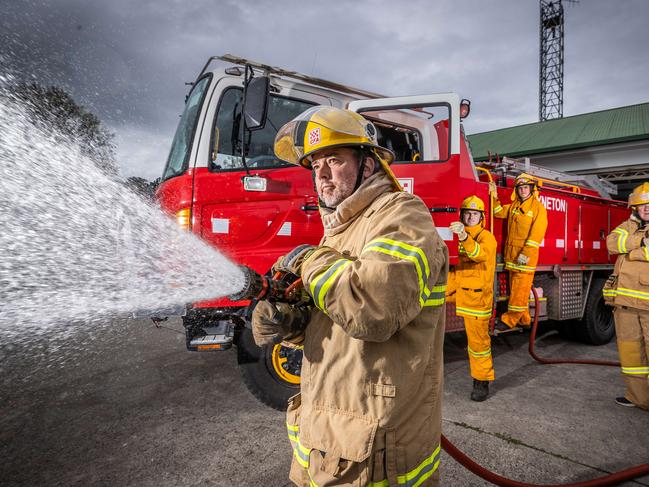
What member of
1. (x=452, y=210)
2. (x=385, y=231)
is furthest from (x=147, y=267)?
(x=452, y=210)

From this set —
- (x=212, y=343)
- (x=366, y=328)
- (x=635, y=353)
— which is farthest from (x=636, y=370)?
(x=366, y=328)

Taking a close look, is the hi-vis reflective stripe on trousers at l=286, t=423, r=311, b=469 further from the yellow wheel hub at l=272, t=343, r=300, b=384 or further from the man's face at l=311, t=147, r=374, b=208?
the yellow wheel hub at l=272, t=343, r=300, b=384

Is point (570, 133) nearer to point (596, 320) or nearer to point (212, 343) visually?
point (596, 320)

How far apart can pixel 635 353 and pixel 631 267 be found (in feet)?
2.70

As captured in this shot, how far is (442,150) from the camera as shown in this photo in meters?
4.21

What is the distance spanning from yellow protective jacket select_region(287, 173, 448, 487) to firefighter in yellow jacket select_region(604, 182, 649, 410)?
341 centimetres

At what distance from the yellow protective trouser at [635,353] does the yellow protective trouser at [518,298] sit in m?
0.98

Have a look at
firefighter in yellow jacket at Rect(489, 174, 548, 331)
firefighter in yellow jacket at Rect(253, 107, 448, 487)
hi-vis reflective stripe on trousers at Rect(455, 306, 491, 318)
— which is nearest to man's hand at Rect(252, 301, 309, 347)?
firefighter in yellow jacket at Rect(253, 107, 448, 487)

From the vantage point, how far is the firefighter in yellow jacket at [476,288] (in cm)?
370

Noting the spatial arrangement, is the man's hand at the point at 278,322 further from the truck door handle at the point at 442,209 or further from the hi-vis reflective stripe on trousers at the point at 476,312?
the hi-vis reflective stripe on trousers at the point at 476,312

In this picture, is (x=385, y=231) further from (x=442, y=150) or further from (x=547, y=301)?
(x=547, y=301)

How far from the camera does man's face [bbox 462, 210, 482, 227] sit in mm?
3811

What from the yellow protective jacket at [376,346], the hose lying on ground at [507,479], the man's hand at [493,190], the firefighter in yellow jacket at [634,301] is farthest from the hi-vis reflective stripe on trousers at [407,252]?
the firefighter in yellow jacket at [634,301]

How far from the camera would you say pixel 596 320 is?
19.7 feet
